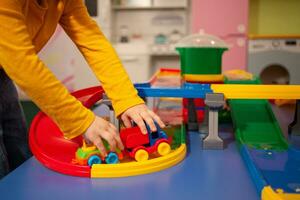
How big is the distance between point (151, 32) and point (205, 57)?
2711mm

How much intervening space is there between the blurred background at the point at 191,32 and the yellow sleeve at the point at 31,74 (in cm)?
177

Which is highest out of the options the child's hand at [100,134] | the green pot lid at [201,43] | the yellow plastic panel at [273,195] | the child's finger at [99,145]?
the green pot lid at [201,43]

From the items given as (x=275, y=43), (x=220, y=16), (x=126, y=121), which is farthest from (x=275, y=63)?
(x=126, y=121)

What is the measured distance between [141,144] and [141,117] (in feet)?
0.17

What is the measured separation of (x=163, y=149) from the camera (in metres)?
0.61

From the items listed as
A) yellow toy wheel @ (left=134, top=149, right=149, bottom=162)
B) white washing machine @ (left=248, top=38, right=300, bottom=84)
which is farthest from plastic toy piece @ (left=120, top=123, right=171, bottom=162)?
white washing machine @ (left=248, top=38, right=300, bottom=84)

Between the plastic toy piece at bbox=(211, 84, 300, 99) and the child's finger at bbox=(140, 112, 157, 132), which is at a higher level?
the plastic toy piece at bbox=(211, 84, 300, 99)

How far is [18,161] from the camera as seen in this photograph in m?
0.88

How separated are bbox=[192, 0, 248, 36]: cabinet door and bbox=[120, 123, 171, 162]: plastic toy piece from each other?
246cm

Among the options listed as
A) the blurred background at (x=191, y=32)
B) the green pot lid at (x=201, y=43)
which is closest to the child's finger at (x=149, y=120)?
the green pot lid at (x=201, y=43)

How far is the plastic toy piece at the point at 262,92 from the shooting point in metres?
0.68

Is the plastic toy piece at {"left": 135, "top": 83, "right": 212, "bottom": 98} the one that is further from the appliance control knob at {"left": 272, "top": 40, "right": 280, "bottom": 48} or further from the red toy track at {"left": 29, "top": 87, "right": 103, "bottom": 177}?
the appliance control knob at {"left": 272, "top": 40, "right": 280, "bottom": 48}

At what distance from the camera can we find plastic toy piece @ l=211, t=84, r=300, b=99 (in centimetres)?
68

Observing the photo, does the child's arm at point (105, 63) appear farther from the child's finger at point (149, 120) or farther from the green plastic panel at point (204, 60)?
the green plastic panel at point (204, 60)
